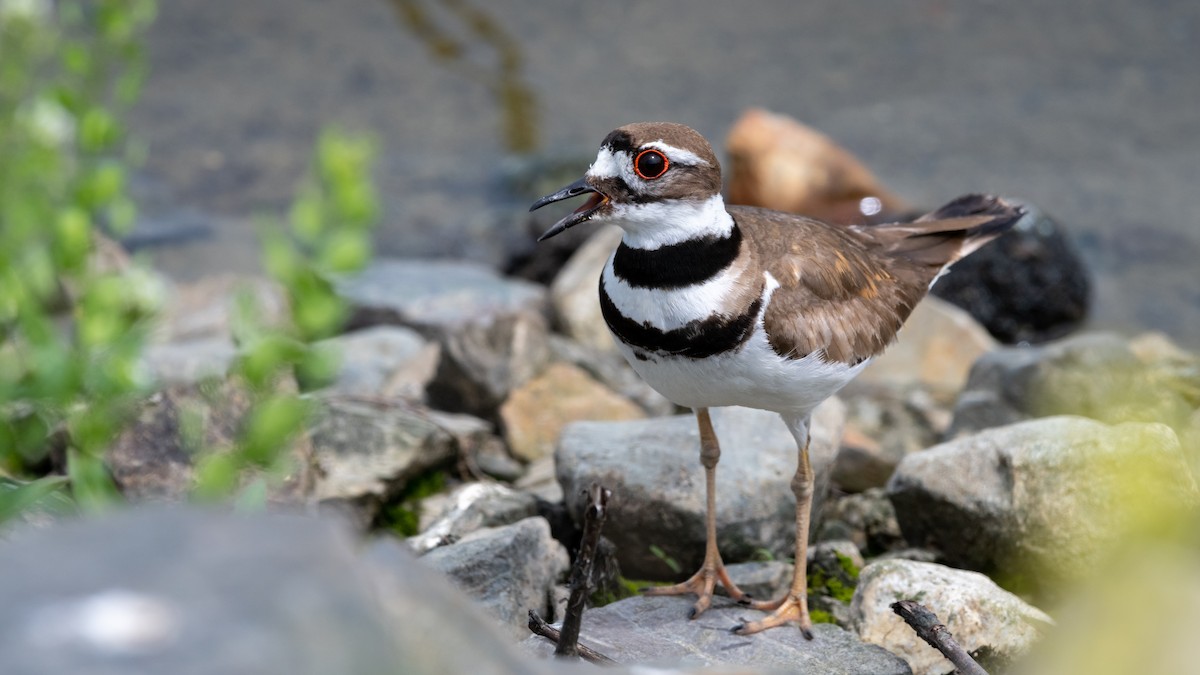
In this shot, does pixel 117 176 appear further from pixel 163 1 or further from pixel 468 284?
pixel 163 1

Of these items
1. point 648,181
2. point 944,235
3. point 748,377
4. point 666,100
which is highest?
point 666,100

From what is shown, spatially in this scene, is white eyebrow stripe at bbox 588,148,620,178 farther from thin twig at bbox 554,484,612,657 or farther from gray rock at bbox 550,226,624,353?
gray rock at bbox 550,226,624,353

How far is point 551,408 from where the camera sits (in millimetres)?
6297

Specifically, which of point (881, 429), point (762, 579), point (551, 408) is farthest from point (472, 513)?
point (881, 429)

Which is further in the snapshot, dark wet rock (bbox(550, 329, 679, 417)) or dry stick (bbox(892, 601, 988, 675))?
dark wet rock (bbox(550, 329, 679, 417))

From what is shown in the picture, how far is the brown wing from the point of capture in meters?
4.04

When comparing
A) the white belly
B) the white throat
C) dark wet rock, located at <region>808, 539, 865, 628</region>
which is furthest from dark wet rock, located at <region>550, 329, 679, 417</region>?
the white throat

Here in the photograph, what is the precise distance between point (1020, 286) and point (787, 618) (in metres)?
5.09

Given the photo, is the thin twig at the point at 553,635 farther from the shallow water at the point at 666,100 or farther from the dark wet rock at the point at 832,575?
the shallow water at the point at 666,100

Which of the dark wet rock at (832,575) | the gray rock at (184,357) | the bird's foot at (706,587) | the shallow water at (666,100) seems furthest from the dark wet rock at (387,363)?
the shallow water at (666,100)

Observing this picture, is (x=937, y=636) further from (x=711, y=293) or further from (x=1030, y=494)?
(x=1030, y=494)

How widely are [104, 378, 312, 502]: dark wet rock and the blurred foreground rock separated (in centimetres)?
305

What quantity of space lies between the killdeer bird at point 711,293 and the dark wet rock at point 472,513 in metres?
0.87

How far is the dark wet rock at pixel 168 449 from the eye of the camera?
4.68 metres
